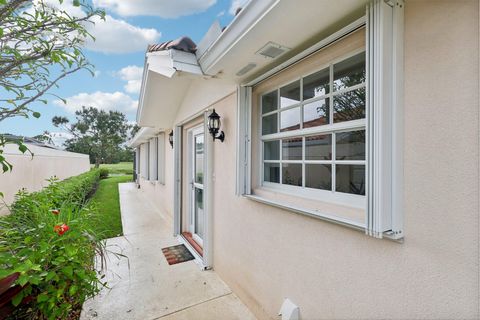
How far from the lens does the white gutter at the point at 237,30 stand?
188 centimetres

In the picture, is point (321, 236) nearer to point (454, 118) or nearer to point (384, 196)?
point (384, 196)

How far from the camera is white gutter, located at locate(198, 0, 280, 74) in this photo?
1.88 metres

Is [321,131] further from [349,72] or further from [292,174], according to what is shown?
[292,174]

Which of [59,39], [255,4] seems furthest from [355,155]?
[59,39]

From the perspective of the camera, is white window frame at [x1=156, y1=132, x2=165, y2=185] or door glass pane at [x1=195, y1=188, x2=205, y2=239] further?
white window frame at [x1=156, y1=132, x2=165, y2=185]

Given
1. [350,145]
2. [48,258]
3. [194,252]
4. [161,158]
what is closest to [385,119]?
[350,145]

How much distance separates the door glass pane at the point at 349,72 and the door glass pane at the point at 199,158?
377cm

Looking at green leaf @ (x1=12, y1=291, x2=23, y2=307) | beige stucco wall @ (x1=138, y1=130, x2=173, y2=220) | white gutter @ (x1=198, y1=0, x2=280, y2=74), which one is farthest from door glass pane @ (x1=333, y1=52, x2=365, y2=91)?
beige stucco wall @ (x1=138, y1=130, x2=173, y2=220)

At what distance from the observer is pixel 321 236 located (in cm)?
213

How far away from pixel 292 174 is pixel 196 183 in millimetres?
3380

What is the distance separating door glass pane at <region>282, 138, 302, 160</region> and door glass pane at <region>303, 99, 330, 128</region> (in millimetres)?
234

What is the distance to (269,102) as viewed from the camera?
10.3 ft

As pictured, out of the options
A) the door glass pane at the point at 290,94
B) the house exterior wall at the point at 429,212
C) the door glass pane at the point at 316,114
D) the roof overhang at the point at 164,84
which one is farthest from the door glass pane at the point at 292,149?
the roof overhang at the point at 164,84

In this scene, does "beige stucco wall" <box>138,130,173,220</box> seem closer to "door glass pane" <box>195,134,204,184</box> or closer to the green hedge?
"door glass pane" <box>195,134,204,184</box>
